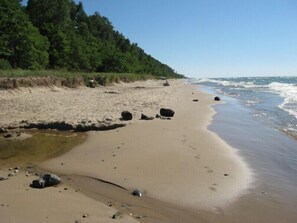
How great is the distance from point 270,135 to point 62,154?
866 centimetres

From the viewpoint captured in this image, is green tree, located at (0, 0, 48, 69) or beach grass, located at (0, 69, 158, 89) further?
green tree, located at (0, 0, 48, 69)

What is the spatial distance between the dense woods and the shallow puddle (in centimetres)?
2057

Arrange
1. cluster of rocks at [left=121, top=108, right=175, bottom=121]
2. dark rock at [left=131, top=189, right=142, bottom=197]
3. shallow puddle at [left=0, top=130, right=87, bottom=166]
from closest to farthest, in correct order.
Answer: dark rock at [left=131, top=189, right=142, bottom=197] < shallow puddle at [left=0, top=130, right=87, bottom=166] < cluster of rocks at [left=121, top=108, right=175, bottom=121]

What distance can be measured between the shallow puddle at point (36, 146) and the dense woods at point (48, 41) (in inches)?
810

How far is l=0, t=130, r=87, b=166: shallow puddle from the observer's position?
32.0 ft

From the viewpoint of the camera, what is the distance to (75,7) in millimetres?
94750

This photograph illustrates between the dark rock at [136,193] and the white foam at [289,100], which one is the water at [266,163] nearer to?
the dark rock at [136,193]

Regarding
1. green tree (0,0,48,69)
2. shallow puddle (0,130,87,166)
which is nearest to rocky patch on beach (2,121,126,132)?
shallow puddle (0,130,87,166)

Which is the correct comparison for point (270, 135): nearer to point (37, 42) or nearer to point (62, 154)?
point (62, 154)

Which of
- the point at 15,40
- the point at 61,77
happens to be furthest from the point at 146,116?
the point at 15,40

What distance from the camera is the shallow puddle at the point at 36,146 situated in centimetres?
974

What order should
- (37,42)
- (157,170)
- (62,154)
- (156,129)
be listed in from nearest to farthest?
(157,170) < (62,154) < (156,129) < (37,42)

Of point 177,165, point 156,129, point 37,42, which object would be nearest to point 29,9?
point 37,42

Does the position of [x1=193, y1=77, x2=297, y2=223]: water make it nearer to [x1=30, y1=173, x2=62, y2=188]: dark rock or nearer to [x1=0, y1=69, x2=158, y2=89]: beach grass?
[x1=30, y1=173, x2=62, y2=188]: dark rock
